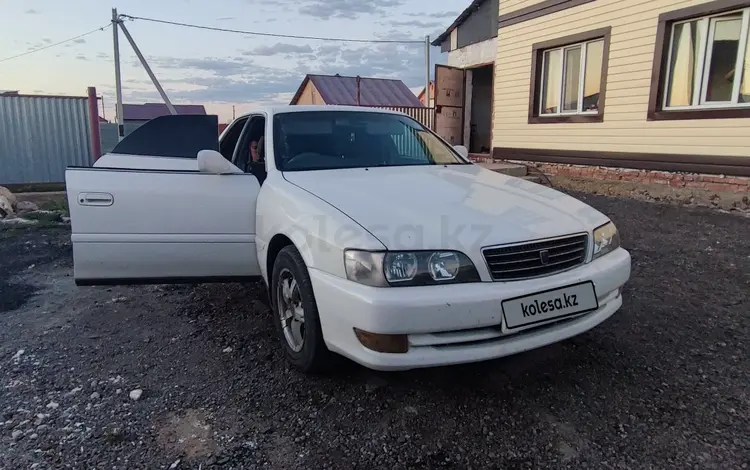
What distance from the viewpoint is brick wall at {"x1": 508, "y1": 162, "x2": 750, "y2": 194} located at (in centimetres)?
690

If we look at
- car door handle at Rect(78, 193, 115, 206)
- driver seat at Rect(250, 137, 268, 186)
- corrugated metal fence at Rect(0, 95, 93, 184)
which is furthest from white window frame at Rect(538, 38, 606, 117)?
corrugated metal fence at Rect(0, 95, 93, 184)

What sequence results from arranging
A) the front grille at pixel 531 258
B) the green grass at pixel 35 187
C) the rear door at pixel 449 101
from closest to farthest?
the front grille at pixel 531 258, the green grass at pixel 35 187, the rear door at pixel 449 101

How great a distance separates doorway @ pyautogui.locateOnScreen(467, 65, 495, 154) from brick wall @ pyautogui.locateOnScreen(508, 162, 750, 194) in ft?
17.4

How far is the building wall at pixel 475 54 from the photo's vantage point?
13.1 meters

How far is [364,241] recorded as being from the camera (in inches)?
86.4

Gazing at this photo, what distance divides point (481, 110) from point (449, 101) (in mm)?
2451

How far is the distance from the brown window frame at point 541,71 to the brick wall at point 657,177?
0.86 metres

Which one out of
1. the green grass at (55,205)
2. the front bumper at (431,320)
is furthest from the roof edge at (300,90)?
the front bumper at (431,320)

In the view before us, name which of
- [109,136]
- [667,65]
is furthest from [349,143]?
[109,136]

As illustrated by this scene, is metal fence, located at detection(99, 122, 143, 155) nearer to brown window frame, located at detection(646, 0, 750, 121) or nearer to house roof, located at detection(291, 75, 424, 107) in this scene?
house roof, located at detection(291, 75, 424, 107)

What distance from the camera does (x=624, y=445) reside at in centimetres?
212

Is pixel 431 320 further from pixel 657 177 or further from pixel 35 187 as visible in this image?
pixel 35 187

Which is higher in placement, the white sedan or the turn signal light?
the white sedan

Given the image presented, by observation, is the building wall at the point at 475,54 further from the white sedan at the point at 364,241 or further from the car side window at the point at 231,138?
the white sedan at the point at 364,241
